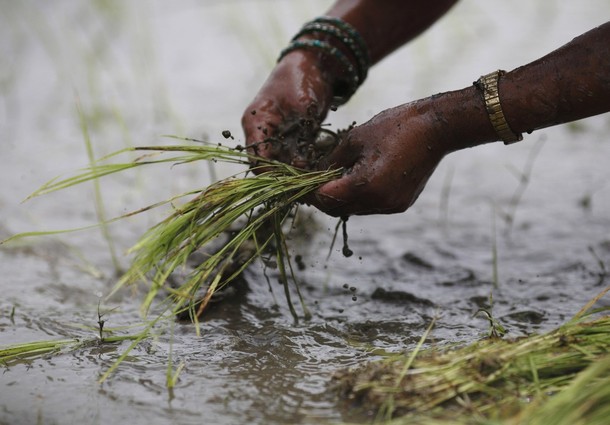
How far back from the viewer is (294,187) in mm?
2039

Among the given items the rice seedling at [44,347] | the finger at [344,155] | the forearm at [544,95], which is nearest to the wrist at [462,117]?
the forearm at [544,95]

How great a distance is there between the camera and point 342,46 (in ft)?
8.19

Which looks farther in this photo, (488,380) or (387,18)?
(387,18)

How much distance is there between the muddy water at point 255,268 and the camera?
6.20 feet

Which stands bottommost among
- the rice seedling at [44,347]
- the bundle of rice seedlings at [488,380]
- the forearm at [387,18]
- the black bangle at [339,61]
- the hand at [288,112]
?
the bundle of rice seedlings at [488,380]

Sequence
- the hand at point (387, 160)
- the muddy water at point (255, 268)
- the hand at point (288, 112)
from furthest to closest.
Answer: the hand at point (288, 112), the hand at point (387, 160), the muddy water at point (255, 268)

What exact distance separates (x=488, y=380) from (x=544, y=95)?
2.30 ft

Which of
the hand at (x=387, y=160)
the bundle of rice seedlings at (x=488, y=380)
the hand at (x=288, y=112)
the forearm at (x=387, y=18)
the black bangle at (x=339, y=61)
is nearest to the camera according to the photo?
the bundle of rice seedlings at (x=488, y=380)

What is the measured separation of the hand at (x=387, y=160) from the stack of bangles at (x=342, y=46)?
1.52 ft

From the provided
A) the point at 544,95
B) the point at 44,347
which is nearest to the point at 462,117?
the point at 544,95

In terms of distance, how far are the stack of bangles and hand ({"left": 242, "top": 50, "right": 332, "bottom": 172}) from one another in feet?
0.19

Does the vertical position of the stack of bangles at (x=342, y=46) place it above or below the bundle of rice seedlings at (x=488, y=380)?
above

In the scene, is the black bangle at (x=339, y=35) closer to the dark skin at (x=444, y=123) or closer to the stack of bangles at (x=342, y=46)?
the stack of bangles at (x=342, y=46)

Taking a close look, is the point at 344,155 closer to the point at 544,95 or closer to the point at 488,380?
the point at 544,95
